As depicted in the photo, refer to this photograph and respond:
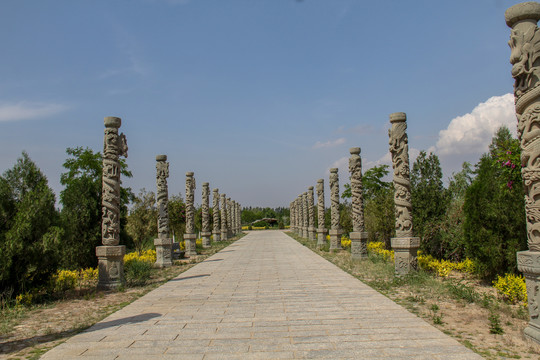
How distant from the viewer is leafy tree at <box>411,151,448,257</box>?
12484mm

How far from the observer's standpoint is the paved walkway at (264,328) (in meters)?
4.80

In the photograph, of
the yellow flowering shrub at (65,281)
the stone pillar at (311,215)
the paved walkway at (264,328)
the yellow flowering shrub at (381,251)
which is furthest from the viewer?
the stone pillar at (311,215)

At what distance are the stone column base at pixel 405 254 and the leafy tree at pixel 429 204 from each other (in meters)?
2.68

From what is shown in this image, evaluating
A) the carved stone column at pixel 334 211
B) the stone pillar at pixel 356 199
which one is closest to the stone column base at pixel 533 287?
the stone pillar at pixel 356 199

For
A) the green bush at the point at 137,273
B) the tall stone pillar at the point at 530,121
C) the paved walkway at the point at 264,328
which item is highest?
the tall stone pillar at the point at 530,121

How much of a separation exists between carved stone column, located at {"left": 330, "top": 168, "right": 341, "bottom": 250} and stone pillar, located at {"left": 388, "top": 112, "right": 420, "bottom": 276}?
8956 mm

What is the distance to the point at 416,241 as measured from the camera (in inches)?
396

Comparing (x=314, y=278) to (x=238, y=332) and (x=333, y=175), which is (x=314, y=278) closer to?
(x=238, y=332)

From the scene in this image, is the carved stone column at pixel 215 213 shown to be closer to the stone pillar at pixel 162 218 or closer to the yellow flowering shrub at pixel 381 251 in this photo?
the stone pillar at pixel 162 218

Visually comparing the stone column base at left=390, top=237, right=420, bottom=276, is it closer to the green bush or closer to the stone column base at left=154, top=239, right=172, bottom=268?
the green bush

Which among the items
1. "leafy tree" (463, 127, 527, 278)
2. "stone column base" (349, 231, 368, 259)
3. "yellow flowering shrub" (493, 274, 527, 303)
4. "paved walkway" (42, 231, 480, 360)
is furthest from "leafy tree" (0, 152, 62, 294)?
"stone column base" (349, 231, 368, 259)

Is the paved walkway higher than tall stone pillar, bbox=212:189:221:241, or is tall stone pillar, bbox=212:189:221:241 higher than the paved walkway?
tall stone pillar, bbox=212:189:221:241

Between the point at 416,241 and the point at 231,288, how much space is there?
15.1 ft

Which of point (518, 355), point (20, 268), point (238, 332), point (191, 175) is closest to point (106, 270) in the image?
point (20, 268)
